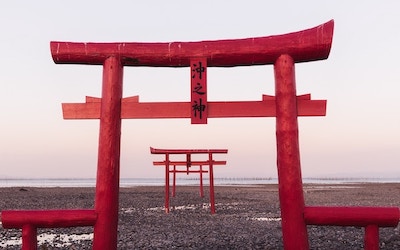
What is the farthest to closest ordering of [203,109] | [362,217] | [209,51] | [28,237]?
1. [209,51]
2. [203,109]
3. [28,237]
4. [362,217]

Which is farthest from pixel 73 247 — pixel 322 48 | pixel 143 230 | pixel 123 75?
pixel 322 48

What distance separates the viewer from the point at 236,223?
38.4ft

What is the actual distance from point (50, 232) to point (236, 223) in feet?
16.1

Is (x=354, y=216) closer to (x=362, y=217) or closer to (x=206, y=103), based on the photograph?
(x=362, y=217)

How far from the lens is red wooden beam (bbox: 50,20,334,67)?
5.29 metres

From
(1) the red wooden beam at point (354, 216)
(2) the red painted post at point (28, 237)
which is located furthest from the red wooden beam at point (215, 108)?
(2) the red painted post at point (28, 237)

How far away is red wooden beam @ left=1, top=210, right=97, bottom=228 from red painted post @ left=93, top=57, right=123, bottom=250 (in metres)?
0.15

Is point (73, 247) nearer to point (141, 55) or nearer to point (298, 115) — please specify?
point (141, 55)

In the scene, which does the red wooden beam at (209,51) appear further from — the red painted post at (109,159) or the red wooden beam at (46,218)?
the red wooden beam at (46,218)

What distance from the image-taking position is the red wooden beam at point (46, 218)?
5.11 m

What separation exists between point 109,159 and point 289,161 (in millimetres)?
2252

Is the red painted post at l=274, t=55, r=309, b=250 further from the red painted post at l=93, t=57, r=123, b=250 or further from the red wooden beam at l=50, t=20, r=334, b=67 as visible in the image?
the red painted post at l=93, t=57, r=123, b=250

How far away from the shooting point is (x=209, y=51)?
5.43m

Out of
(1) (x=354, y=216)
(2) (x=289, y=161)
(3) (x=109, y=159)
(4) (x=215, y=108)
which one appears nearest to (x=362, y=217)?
(1) (x=354, y=216)
